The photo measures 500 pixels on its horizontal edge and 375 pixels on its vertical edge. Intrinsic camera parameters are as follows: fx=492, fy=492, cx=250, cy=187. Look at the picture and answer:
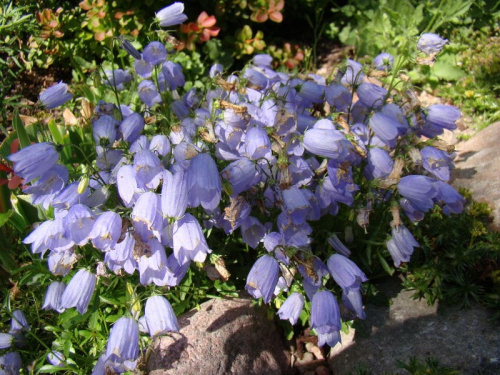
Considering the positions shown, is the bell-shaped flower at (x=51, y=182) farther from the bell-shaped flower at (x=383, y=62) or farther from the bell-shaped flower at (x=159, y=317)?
the bell-shaped flower at (x=383, y=62)

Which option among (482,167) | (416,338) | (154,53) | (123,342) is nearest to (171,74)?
(154,53)

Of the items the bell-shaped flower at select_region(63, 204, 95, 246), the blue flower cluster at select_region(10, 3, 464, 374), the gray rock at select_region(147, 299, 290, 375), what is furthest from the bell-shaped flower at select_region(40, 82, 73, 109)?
the gray rock at select_region(147, 299, 290, 375)

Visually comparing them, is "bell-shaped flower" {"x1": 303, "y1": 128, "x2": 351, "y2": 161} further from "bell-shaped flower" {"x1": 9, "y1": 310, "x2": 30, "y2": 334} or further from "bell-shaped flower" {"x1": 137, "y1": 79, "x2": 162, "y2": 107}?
"bell-shaped flower" {"x1": 9, "y1": 310, "x2": 30, "y2": 334}

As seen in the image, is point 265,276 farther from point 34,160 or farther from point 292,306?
point 34,160

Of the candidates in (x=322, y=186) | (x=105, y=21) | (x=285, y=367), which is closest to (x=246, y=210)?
(x=322, y=186)

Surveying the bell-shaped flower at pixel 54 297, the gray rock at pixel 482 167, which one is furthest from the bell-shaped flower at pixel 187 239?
the gray rock at pixel 482 167
